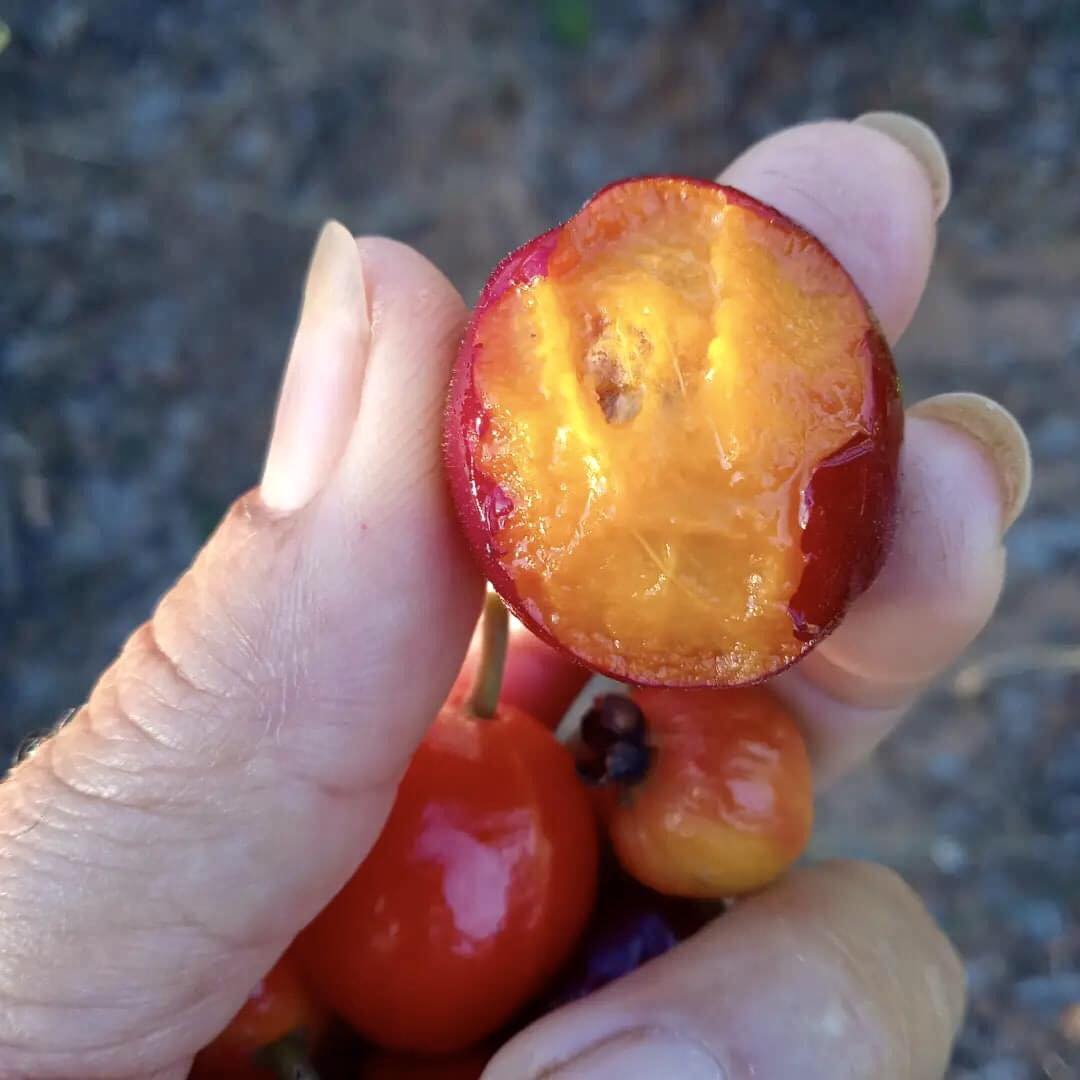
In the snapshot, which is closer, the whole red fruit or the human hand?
the human hand

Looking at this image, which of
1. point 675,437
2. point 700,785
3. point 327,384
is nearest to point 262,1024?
point 700,785

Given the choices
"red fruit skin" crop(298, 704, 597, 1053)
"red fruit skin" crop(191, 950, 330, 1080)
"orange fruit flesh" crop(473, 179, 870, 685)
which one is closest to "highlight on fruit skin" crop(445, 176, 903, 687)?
"orange fruit flesh" crop(473, 179, 870, 685)

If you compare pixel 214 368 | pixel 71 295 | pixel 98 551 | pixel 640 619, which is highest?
pixel 640 619

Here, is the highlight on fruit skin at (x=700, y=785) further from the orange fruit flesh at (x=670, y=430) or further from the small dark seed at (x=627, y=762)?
the orange fruit flesh at (x=670, y=430)

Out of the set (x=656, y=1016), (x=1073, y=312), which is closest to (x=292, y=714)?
(x=656, y=1016)

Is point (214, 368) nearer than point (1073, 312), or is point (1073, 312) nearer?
point (214, 368)

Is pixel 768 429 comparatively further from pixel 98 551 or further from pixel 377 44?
pixel 377 44

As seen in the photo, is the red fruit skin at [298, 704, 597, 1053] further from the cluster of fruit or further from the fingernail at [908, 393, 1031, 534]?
the fingernail at [908, 393, 1031, 534]
